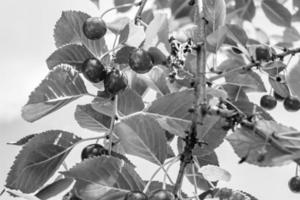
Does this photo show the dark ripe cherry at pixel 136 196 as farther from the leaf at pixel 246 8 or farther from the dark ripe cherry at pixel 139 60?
the leaf at pixel 246 8

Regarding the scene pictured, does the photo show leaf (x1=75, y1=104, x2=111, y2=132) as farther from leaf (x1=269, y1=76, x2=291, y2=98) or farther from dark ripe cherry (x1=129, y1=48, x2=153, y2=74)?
leaf (x1=269, y1=76, x2=291, y2=98)

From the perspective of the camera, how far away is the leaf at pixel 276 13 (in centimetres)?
278

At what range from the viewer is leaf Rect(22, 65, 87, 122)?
124 cm

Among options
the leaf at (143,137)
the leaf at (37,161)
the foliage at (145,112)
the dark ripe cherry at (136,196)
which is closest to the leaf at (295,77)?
the foliage at (145,112)

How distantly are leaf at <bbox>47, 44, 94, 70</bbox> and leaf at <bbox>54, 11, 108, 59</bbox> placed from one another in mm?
33

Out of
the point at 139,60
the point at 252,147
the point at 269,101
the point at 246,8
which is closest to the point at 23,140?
the point at 139,60

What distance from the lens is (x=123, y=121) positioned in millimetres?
1182

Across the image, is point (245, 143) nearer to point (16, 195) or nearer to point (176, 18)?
point (16, 195)

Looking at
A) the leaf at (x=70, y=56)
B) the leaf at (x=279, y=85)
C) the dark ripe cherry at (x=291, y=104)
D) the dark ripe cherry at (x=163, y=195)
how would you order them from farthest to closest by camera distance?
the dark ripe cherry at (x=291, y=104) < the leaf at (x=279, y=85) < the leaf at (x=70, y=56) < the dark ripe cherry at (x=163, y=195)

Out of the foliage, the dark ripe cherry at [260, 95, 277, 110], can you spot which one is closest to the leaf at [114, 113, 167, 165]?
the foliage

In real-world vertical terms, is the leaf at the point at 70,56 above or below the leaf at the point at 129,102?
above

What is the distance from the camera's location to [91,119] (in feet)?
4.71

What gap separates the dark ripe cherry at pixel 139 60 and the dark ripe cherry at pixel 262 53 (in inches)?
13.1

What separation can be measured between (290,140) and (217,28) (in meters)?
0.50
